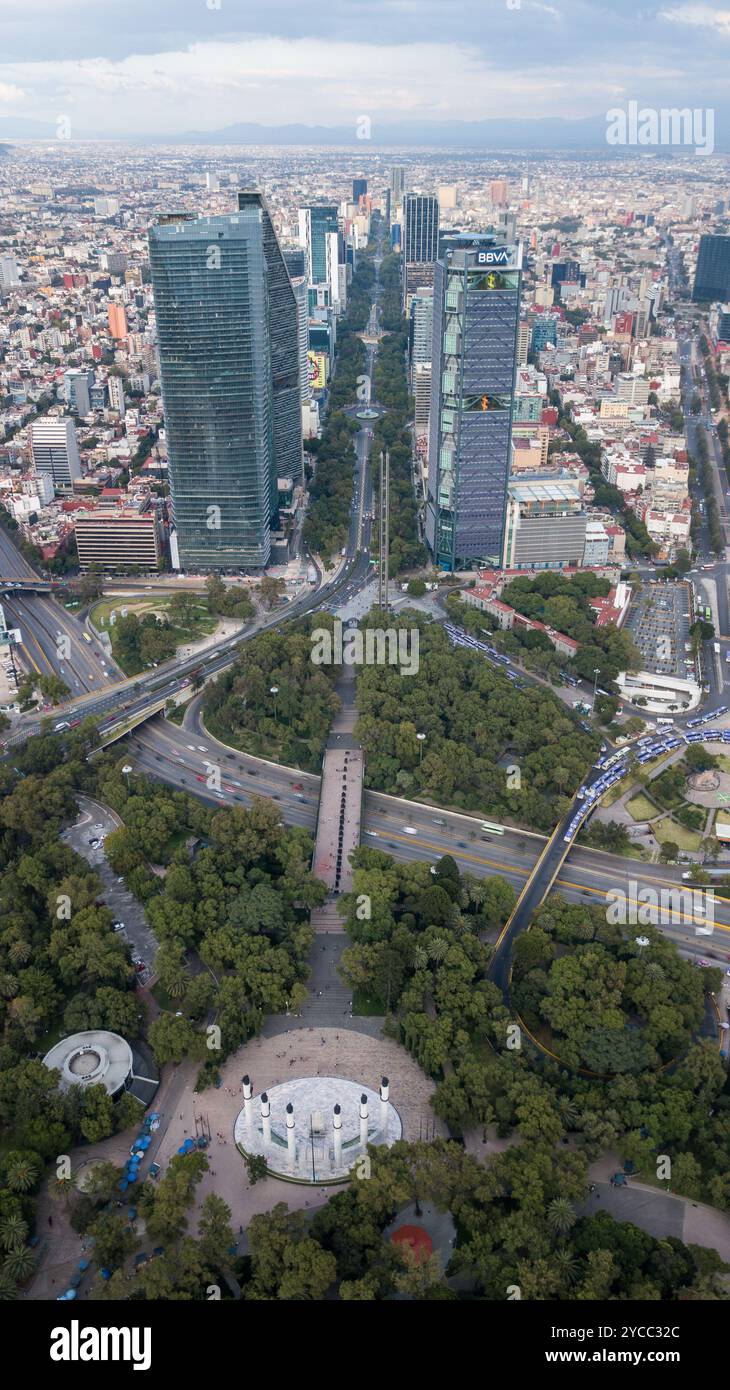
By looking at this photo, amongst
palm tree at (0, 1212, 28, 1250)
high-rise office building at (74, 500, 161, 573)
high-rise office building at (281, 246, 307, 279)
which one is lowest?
palm tree at (0, 1212, 28, 1250)

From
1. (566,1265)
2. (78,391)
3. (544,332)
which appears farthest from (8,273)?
(566,1265)

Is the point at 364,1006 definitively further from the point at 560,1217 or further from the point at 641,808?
the point at 641,808

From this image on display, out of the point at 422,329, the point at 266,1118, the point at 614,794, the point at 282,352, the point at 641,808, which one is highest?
the point at 422,329

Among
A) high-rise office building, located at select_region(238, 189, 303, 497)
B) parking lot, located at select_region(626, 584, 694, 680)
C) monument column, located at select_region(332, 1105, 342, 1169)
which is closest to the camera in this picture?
monument column, located at select_region(332, 1105, 342, 1169)

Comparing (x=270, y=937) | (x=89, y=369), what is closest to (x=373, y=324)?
(x=89, y=369)

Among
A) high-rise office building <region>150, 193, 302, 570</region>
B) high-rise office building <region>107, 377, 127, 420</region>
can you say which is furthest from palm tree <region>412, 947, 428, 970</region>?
high-rise office building <region>107, 377, 127, 420</region>

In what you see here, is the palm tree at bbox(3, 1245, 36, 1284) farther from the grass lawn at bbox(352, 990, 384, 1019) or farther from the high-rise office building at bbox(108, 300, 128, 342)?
the high-rise office building at bbox(108, 300, 128, 342)
